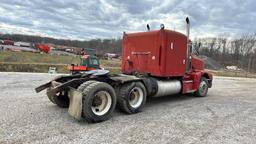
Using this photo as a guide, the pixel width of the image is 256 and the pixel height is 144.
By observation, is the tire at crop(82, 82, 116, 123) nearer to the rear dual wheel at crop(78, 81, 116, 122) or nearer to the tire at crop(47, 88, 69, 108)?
the rear dual wheel at crop(78, 81, 116, 122)

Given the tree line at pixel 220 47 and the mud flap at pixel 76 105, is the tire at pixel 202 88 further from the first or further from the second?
the tree line at pixel 220 47

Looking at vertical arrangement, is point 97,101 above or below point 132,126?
above

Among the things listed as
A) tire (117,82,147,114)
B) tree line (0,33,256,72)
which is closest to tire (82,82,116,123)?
tire (117,82,147,114)

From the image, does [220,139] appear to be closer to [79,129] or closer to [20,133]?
[79,129]

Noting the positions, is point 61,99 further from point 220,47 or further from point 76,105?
point 220,47

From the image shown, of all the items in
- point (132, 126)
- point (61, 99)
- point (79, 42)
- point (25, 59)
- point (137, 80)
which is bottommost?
point (132, 126)

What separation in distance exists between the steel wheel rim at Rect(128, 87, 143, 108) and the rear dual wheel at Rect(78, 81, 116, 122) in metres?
0.89

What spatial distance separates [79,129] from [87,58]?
13.6m

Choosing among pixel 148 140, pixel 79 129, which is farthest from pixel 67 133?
pixel 148 140

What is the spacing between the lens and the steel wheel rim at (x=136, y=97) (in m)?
6.40

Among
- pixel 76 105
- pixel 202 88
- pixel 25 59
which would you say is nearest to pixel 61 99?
pixel 76 105

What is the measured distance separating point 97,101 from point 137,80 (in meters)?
1.44

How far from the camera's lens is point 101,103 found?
5625mm

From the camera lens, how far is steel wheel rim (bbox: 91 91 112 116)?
17.9 feet
